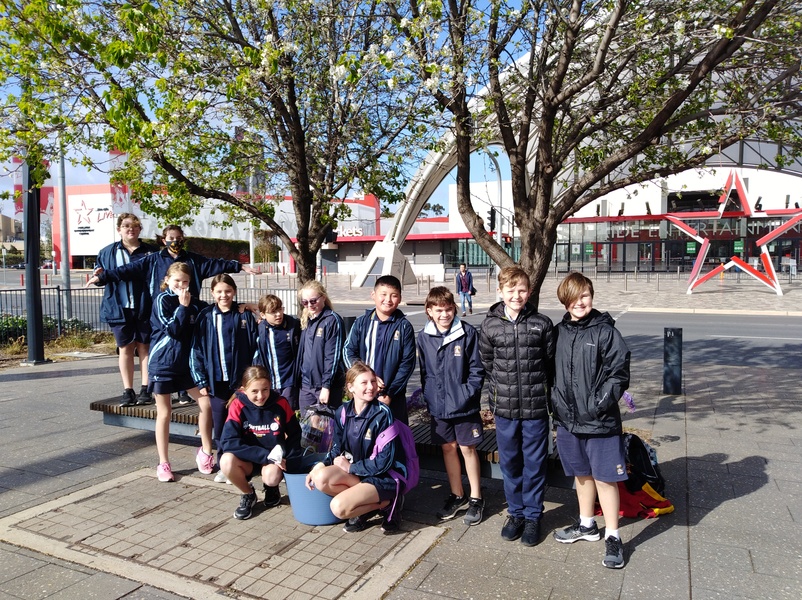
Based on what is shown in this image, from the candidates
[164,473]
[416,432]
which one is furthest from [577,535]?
[164,473]

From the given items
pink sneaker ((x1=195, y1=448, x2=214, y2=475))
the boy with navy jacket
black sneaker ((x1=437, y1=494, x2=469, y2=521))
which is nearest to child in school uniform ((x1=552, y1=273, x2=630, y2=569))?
black sneaker ((x1=437, y1=494, x2=469, y2=521))

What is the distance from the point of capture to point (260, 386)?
4.41 meters

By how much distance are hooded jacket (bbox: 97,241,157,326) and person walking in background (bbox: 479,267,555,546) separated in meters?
3.49

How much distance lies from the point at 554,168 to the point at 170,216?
15.6 feet

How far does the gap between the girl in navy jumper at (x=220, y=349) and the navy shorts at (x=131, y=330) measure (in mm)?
1342

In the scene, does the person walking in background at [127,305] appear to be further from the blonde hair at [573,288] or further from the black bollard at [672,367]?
the black bollard at [672,367]

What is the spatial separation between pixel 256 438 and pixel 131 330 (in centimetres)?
228

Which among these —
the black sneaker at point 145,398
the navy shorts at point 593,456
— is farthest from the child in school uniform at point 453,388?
the black sneaker at point 145,398

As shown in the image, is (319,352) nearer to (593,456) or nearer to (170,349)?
(170,349)

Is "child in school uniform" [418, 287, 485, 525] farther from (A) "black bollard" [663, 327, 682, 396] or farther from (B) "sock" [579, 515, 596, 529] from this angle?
(A) "black bollard" [663, 327, 682, 396]

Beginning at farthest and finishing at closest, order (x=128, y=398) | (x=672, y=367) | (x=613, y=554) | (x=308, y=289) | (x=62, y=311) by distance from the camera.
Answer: (x=62, y=311), (x=672, y=367), (x=128, y=398), (x=308, y=289), (x=613, y=554)

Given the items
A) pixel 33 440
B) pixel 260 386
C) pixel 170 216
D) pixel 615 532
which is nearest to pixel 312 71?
pixel 170 216

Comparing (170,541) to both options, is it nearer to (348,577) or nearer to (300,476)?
(300,476)

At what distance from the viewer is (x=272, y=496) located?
462 centimetres
